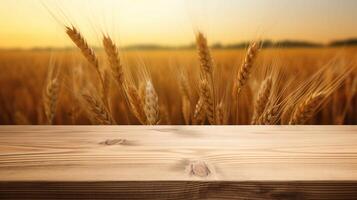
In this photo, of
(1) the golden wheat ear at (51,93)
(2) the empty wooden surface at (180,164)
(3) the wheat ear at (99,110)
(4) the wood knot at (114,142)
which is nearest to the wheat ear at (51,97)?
(1) the golden wheat ear at (51,93)

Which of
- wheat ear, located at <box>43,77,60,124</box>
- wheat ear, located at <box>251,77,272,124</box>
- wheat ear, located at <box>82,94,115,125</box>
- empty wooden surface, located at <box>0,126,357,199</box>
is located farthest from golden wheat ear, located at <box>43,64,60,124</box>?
wheat ear, located at <box>251,77,272,124</box>

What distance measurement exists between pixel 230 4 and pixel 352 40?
0.38 meters

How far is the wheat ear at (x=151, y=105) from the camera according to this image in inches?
43.0

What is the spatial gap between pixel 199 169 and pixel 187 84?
0.49 metres

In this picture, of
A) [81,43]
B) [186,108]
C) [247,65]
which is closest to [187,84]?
[186,108]

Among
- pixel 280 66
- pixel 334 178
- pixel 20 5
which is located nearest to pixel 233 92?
pixel 280 66

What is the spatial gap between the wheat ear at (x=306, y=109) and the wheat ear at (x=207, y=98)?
0.24 metres

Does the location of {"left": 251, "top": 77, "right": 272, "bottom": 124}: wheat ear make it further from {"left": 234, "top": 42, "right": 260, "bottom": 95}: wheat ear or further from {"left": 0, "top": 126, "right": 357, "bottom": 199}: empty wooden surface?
{"left": 0, "top": 126, "right": 357, "bottom": 199}: empty wooden surface

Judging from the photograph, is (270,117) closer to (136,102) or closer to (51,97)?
(136,102)

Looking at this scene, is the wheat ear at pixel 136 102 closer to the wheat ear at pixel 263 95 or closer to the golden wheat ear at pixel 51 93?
the golden wheat ear at pixel 51 93

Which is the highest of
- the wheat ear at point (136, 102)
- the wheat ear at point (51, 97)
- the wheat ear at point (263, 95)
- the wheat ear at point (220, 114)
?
the wheat ear at point (263, 95)

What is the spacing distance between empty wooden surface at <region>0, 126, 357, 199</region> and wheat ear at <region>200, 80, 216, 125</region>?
0.54 ft

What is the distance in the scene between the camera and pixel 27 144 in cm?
83

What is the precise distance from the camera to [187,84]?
3.69 feet
